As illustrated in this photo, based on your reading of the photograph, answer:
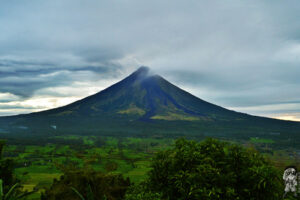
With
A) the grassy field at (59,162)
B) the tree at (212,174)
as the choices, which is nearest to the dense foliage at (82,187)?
the tree at (212,174)

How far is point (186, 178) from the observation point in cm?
1520

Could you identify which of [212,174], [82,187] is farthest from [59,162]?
[212,174]

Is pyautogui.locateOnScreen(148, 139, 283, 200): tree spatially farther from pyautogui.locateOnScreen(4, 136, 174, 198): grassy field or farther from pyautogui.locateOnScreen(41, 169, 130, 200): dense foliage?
pyautogui.locateOnScreen(4, 136, 174, 198): grassy field

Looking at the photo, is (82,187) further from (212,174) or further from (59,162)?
(59,162)

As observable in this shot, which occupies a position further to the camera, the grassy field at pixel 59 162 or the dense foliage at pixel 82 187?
the grassy field at pixel 59 162

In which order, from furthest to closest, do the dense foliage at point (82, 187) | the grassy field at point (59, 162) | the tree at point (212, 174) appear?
the grassy field at point (59, 162) → the dense foliage at point (82, 187) → the tree at point (212, 174)

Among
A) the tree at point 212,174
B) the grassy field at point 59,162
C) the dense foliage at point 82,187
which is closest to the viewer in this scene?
the tree at point 212,174

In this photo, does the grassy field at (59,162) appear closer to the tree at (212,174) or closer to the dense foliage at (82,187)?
the dense foliage at (82,187)

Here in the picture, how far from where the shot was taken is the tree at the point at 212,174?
14781mm

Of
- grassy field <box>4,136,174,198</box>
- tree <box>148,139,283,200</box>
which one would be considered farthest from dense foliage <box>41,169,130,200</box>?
grassy field <box>4,136,174,198</box>

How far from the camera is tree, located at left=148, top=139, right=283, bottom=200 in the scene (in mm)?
14781

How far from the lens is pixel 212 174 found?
14969 mm

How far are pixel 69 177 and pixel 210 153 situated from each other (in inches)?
564

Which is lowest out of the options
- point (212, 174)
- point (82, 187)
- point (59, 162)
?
point (59, 162)
